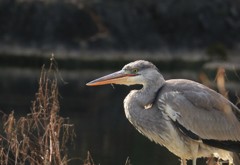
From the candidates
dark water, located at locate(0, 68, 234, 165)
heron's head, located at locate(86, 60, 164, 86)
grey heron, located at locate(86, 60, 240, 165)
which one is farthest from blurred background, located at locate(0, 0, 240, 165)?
heron's head, located at locate(86, 60, 164, 86)

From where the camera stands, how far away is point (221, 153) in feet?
24.5

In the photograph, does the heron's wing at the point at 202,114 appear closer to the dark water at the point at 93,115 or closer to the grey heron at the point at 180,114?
the grey heron at the point at 180,114

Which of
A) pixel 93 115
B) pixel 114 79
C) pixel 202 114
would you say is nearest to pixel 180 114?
pixel 202 114

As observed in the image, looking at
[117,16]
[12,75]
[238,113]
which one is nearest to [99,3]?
[117,16]

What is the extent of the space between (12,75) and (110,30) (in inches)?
610

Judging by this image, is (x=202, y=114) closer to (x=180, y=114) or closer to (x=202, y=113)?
(x=202, y=113)

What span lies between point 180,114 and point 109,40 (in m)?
35.3

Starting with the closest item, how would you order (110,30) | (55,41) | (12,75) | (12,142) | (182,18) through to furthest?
(12,142) < (12,75) < (55,41) < (110,30) < (182,18)

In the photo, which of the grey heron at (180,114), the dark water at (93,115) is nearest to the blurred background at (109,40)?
the dark water at (93,115)

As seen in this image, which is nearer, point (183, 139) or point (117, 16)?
point (183, 139)

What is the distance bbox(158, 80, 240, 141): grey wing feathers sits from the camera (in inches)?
285

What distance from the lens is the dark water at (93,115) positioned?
15.6 metres

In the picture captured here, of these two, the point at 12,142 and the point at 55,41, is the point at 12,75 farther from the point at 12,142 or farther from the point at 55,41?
the point at 12,142

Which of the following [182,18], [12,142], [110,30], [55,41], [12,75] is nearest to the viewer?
[12,142]
